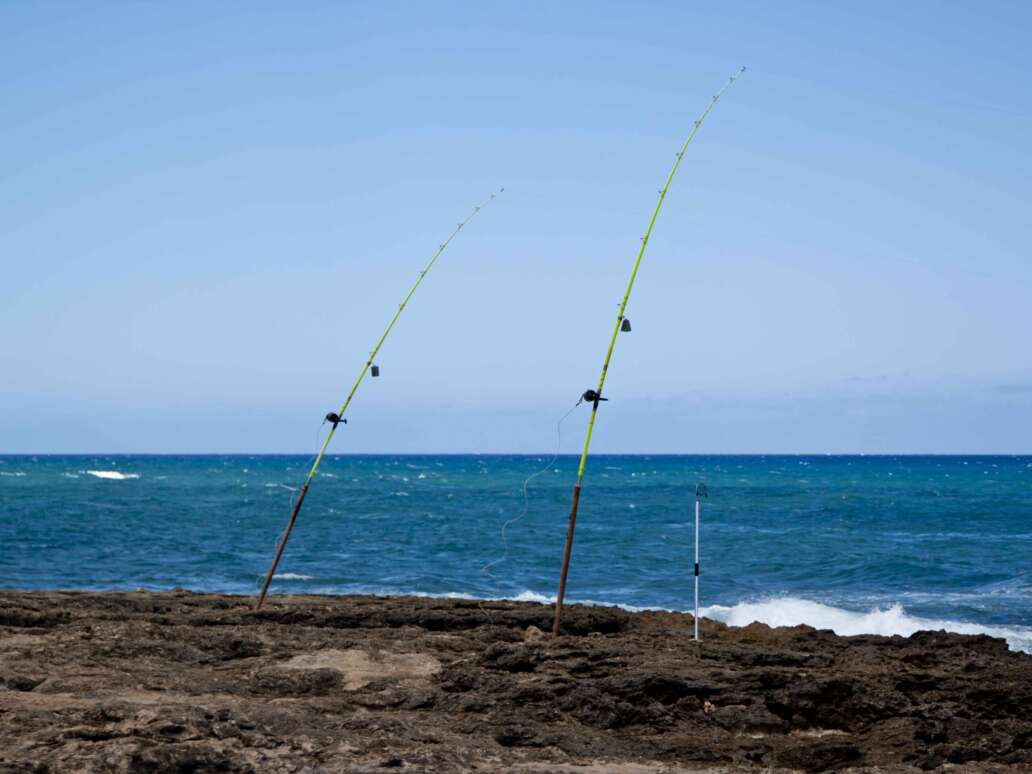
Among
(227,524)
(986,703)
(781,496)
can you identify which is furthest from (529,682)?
(781,496)

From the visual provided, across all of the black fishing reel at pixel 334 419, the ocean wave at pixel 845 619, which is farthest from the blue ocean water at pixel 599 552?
the black fishing reel at pixel 334 419

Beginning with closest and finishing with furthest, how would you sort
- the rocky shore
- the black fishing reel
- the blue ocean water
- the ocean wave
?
the rocky shore, the black fishing reel, the ocean wave, the blue ocean water

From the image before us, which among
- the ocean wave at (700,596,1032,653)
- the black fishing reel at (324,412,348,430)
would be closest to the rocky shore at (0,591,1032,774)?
the black fishing reel at (324,412,348,430)

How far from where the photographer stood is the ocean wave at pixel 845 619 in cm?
1842

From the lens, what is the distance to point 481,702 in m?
8.34

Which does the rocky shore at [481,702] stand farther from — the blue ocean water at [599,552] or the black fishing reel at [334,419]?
the blue ocean water at [599,552]

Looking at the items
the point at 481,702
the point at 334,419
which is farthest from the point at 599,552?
the point at 481,702

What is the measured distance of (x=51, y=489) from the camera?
70938mm

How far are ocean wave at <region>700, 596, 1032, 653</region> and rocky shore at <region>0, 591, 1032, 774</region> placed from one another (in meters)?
7.30

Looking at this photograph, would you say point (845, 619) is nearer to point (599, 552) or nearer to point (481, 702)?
point (599, 552)

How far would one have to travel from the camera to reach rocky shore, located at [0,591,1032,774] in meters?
7.13

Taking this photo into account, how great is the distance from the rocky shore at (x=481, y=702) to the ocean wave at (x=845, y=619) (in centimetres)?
730

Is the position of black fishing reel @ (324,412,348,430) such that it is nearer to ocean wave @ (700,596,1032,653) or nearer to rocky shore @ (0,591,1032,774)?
rocky shore @ (0,591,1032,774)

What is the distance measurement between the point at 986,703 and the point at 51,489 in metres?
69.4
